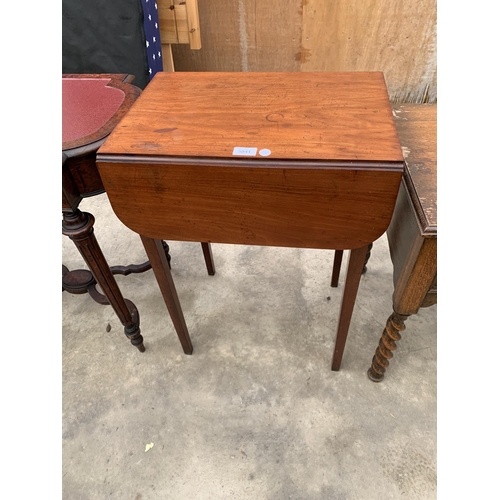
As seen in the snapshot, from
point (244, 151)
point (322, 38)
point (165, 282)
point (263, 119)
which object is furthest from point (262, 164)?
point (322, 38)

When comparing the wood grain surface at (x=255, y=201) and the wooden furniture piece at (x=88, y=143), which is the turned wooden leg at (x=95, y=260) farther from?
the wood grain surface at (x=255, y=201)

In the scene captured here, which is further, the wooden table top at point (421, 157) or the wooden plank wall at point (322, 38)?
the wooden plank wall at point (322, 38)

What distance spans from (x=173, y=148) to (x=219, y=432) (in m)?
0.98

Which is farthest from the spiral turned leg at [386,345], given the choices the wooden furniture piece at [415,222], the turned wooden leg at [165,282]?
the turned wooden leg at [165,282]

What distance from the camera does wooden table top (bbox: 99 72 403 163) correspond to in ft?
2.60

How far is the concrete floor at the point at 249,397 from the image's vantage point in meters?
1.18

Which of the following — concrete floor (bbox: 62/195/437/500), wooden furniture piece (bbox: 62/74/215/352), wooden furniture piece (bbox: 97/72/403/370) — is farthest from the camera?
concrete floor (bbox: 62/195/437/500)

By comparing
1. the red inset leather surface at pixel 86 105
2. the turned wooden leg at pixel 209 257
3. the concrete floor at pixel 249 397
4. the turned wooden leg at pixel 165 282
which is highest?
the red inset leather surface at pixel 86 105

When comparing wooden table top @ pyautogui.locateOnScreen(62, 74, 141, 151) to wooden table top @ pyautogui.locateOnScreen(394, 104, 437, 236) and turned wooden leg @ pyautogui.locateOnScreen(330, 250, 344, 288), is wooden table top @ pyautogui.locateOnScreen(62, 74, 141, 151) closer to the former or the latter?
wooden table top @ pyautogui.locateOnScreen(394, 104, 437, 236)

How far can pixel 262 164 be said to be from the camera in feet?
2.55

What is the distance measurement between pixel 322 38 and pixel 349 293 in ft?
6.08

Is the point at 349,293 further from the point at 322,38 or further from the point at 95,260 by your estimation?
the point at 322,38

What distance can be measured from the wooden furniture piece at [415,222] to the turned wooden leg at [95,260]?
2.86ft

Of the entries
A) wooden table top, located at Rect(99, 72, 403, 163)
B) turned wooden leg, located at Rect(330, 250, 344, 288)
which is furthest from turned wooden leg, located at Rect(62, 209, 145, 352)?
turned wooden leg, located at Rect(330, 250, 344, 288)
